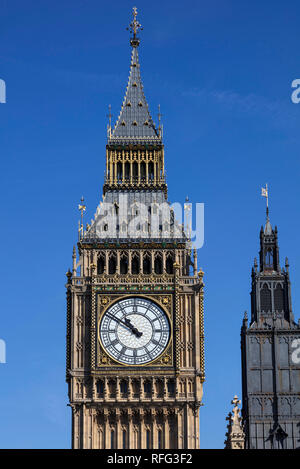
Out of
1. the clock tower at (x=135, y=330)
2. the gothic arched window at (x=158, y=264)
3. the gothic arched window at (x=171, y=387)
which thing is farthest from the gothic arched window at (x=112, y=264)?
the gothic arched window at (x=171, y=387)

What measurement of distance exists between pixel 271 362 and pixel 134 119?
53.1 feet

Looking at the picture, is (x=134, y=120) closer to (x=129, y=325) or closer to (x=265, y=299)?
(x=265, y=299)

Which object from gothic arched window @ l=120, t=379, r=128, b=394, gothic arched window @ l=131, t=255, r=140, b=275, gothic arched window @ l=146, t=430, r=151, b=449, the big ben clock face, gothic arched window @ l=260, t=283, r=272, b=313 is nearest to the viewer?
gothic arched window @ l=146, t=430, r=151, b=449

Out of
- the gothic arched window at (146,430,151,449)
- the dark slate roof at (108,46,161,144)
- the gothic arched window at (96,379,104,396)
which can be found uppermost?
the dark slate roof at (108,46,161,144)

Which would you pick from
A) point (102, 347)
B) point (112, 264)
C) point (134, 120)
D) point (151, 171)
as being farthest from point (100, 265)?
point (134, 120)

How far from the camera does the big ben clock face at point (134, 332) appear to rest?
88750 mm

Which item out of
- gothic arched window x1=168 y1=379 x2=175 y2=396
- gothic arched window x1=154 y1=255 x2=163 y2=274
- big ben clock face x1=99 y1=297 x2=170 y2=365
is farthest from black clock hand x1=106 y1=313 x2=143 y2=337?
gothic arched window x1=154 y1=255 x2=163 y2=274

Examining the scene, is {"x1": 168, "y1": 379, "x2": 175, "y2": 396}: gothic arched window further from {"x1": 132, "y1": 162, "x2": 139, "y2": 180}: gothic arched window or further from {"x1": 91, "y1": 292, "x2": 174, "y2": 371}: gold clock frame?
{"x1": 132, "y1": 162, "x2": 139, "y2": 180}: gothic arched window

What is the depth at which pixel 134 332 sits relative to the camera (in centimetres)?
8875

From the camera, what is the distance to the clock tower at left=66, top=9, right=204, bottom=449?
8819cm

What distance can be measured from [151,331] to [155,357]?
143 centimetres

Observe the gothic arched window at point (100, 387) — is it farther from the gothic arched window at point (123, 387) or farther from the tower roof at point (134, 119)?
the tower roof at point (134, 119)

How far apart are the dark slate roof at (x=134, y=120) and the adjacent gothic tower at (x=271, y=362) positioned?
9141mm

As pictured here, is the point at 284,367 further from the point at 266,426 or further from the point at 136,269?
the point at 136,269
